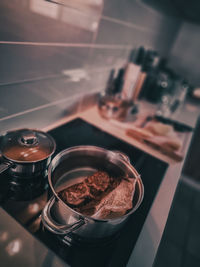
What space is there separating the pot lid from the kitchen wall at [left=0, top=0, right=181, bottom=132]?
0.42 ft

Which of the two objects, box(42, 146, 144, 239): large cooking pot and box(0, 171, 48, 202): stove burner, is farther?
box(0, 171, 48, 202): stove burner

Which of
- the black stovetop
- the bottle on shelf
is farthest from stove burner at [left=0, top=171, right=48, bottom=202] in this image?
the bottle on shelf

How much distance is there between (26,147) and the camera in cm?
48

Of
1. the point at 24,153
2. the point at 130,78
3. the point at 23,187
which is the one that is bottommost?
the point at 23,187

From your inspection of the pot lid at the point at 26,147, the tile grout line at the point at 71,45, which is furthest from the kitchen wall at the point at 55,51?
the pot lid at the point at 26,147

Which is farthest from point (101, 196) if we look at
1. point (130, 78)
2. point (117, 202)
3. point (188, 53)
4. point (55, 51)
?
point (188, 53)

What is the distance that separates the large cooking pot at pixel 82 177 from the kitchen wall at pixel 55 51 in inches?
9.4

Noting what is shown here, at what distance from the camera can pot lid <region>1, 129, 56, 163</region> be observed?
454 mm

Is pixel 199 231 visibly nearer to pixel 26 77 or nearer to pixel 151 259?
pixel 151 259

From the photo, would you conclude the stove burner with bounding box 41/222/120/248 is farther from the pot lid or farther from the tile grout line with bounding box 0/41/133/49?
the tile grout line with bounding box 0/41/133/49

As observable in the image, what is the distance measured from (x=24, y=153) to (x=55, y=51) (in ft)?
1.27

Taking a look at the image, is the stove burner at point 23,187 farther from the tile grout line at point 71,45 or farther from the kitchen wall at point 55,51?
the tile grout line at point 71,45

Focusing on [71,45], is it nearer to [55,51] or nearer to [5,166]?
[55,51]

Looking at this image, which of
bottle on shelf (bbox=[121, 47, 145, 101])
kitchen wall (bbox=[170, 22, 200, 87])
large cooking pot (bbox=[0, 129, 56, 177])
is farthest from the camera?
kitchen wall (bbox=[170, 22, 200, 87])
